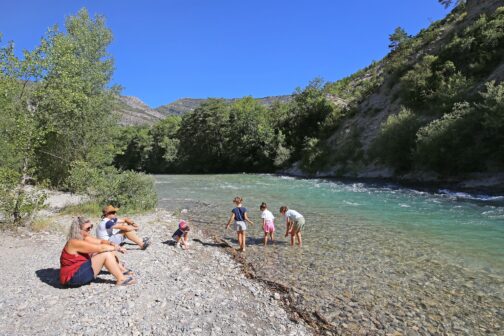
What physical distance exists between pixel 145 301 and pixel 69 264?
7.05ft

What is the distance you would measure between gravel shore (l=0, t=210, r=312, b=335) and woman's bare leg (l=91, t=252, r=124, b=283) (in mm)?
299

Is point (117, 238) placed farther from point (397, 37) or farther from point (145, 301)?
point (397, 37)

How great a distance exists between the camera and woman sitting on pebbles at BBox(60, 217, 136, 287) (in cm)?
843

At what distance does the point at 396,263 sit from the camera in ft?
37.7

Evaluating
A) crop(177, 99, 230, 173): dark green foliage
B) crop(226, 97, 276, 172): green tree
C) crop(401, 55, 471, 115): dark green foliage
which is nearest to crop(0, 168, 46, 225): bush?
crop(401, 55, 471, 115): dark green foliage

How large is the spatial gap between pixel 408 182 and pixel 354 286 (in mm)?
28292

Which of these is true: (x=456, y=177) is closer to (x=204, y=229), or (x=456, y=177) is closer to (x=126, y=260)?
(x=204, y=229)

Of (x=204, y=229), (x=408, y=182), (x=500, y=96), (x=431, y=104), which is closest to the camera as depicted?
(x=204, y=229)

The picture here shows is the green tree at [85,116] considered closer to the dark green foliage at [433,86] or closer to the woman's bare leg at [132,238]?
the woman's bare leg at [132,238]

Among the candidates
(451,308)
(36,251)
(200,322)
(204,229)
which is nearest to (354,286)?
(451,308)

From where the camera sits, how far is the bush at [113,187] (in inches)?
752

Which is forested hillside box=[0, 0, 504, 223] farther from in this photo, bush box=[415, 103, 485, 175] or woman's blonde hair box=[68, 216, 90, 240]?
woman's blonde hair box=[68, 216, 90, 240]

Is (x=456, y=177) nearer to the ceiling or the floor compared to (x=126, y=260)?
nearer to the ceiling

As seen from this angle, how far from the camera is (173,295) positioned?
27.4 ft
